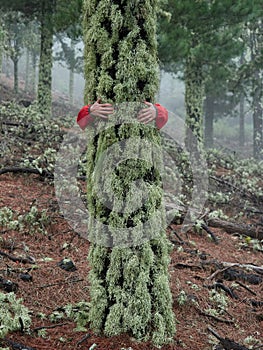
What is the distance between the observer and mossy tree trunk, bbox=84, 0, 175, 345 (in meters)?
3.22

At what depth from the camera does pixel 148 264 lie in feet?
10.7

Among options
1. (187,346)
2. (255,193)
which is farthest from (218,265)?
(255,193)

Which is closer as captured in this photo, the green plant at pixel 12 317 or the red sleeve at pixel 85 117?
the green plant at pixel 12 317

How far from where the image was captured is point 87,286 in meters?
4.29

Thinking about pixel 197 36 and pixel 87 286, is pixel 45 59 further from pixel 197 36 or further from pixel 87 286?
pixel 87 286

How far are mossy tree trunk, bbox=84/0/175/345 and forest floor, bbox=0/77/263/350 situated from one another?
23 cm

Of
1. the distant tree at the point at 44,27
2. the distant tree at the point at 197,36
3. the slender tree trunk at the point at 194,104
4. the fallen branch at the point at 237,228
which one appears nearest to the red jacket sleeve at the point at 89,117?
the fallen branch at the point at 237,228

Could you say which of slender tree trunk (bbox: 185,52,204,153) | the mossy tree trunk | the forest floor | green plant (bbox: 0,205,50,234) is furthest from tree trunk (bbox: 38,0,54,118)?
the mossy tree trunk

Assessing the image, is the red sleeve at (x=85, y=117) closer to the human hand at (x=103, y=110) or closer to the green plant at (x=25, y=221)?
the human hand at (x=103, y=110)

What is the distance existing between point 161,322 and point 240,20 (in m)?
9.73

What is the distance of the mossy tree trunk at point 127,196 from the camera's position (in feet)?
10.6

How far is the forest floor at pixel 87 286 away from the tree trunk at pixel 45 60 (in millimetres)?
7357

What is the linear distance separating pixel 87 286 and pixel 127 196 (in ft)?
5.12

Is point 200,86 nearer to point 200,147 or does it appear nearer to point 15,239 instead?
point 200,147
